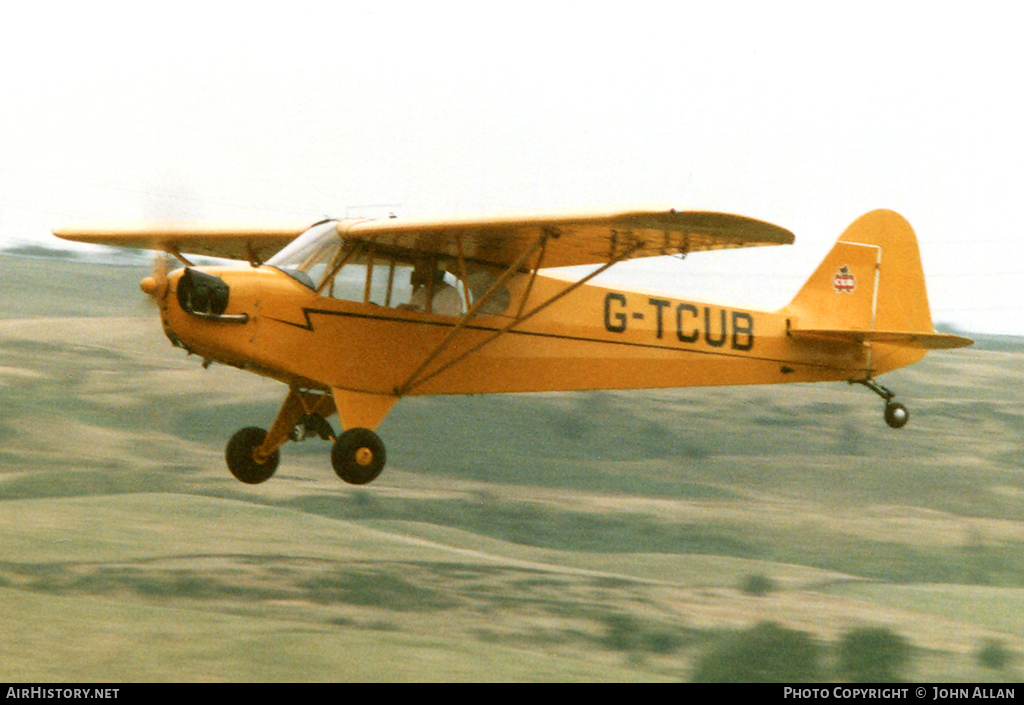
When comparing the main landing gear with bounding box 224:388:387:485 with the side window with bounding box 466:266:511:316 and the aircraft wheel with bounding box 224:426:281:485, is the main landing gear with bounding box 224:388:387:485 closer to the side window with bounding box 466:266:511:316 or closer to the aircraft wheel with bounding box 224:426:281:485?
the aircraft wheel with bounding box 224:426:281:485

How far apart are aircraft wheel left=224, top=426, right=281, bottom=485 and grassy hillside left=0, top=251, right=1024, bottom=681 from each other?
29.0 metres

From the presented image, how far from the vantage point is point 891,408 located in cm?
1507

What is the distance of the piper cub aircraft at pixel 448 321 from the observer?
10.5 meters

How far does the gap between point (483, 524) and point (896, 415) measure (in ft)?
289

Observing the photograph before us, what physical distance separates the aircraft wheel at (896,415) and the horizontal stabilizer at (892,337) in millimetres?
1104

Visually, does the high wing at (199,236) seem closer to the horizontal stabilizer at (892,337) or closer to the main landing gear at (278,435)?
the main landing gear at (278,435)

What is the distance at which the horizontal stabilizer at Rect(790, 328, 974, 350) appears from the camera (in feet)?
43.0

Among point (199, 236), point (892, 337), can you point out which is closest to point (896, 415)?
point (892, 337)

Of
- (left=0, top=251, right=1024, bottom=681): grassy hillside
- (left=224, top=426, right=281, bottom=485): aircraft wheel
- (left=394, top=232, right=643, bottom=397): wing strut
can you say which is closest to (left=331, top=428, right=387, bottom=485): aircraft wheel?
(left=394, top=232, right=643, bottom=397): wing strut

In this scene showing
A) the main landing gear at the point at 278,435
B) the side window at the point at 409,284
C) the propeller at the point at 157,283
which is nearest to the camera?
the propeller at the point at 157,283

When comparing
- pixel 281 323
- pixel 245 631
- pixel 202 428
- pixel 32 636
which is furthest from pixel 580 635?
pixel 281 323

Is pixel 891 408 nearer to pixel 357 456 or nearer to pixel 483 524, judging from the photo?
pixel 357 456

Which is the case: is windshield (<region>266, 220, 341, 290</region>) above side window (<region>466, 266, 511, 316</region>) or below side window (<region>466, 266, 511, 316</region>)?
above

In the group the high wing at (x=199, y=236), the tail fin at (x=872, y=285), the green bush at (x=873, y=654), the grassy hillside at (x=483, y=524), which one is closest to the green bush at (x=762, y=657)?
the grassy hillside at (x=483, y=524)
